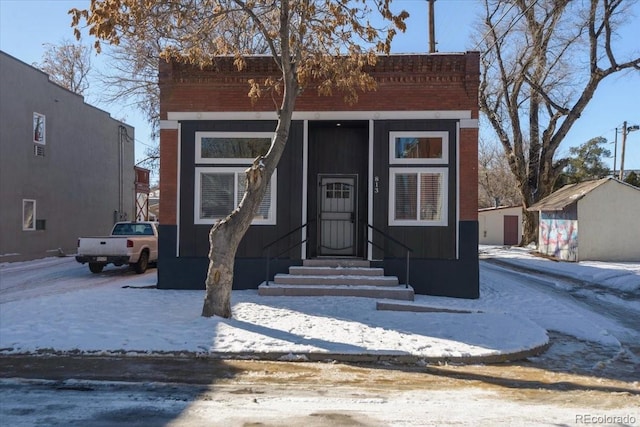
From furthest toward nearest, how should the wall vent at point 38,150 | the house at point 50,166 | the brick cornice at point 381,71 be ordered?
the wall vent at point 38,150
the house at point 50,166
the brick cornice at point 381,71

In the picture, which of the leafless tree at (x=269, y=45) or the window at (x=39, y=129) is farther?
the window at (x=39, y=129)

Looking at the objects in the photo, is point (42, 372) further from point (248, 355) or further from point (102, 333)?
point (248, 355)

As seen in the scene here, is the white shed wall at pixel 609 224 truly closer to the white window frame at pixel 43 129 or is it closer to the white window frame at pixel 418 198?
the white window frame at pixel 418 198

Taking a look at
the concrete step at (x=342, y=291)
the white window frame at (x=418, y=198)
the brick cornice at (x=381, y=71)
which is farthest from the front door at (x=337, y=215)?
the brick cornice at (x=381, y=71)

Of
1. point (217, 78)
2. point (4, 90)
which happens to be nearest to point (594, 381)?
point (217, 78)

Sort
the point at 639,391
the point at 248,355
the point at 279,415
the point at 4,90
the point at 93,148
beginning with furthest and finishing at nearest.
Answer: the point at 93,148 → the point at 4,90 → the point at 248,355 → the point at 639,391 → the point at 279,415

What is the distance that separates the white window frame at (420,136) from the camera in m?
12.4

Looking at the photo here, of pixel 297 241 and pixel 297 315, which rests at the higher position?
pixel 297 241

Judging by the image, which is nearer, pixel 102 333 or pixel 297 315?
pixel 102 333

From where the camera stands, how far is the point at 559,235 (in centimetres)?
2539

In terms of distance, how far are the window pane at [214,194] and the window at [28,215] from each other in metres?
12.9

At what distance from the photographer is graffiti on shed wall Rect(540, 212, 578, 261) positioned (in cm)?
2383

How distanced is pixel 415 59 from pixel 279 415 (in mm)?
9415

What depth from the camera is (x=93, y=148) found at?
27.8m
